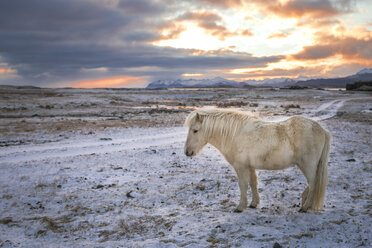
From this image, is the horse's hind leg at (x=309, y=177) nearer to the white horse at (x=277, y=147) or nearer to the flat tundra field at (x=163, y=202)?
the white horse at (x=277, y=147)

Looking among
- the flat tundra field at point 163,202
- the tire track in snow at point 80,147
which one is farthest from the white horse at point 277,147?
the tire track in snow at point 80,147

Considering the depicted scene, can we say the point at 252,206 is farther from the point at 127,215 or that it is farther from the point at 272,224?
the point at 127,215

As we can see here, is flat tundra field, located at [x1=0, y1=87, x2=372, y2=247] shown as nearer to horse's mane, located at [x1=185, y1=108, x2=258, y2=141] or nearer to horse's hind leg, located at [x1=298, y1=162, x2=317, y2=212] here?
horse's hind leg, located at [x1=298, y1=162, x2=317, y2=212]

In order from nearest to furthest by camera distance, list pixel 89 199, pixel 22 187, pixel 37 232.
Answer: pixel 37 232 < pixel 89 199 < pixel 22 187

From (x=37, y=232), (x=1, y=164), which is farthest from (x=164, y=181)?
(x=1, y=164)

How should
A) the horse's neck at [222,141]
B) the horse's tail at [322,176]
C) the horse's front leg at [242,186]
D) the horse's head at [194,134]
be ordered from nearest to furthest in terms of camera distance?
the horse's tail at [322,176], the horse's front leg at [242,186], the horse's neck at [222,141], the horse's head at [194,134]

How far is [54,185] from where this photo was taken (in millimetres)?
8617

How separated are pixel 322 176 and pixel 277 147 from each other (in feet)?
4.20

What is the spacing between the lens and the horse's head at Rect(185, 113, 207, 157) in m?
6.50

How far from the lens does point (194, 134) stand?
655 cm

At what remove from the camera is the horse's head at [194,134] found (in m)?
6.50

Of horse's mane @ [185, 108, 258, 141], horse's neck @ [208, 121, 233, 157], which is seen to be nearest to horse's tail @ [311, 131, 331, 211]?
horse's mane @ [185, 108, 258, 141]

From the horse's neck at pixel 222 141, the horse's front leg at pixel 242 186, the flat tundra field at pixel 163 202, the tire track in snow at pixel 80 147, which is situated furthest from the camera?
the tire track in snow at pixel 80 147

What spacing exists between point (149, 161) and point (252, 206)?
20.3 feet
